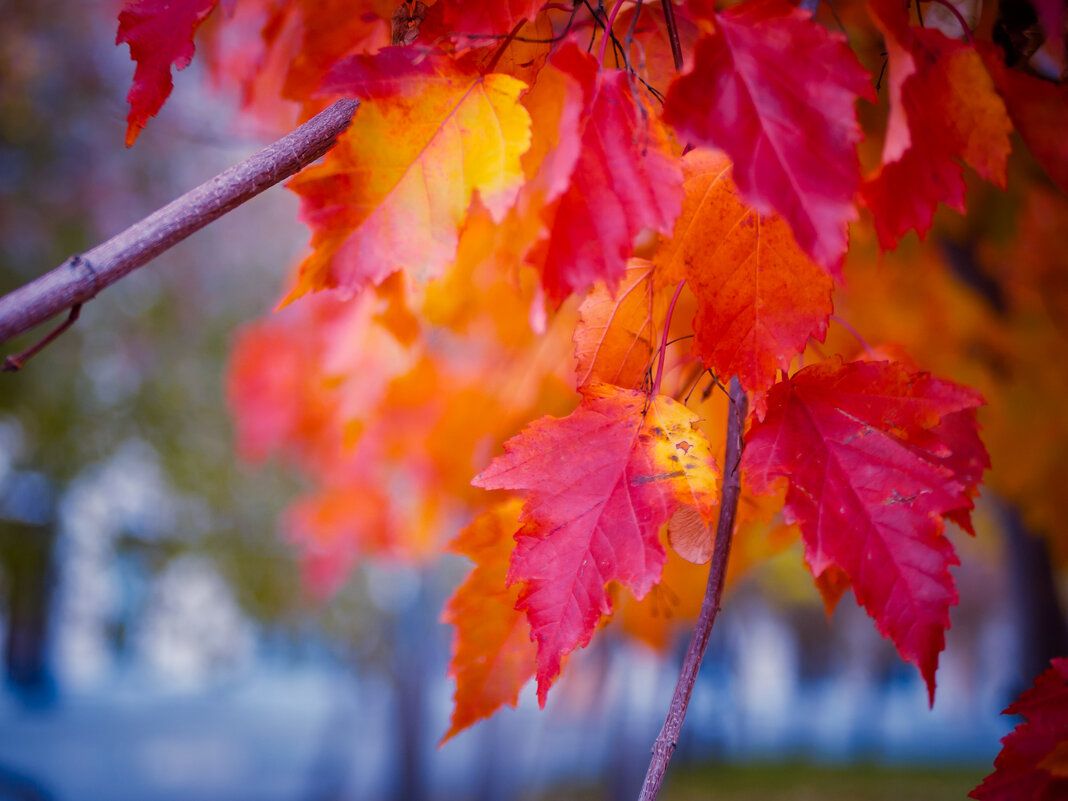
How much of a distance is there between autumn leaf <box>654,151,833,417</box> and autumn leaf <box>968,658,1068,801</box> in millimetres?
450

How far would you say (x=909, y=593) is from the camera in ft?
2.31

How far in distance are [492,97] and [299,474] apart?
626 centimetres

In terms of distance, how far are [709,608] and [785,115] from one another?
537 millimetres

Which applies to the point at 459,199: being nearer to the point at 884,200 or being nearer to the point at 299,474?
the point at 884,200

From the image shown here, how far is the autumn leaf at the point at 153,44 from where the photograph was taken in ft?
2.68

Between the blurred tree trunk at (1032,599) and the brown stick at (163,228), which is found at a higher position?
the brown stick at (163,228)

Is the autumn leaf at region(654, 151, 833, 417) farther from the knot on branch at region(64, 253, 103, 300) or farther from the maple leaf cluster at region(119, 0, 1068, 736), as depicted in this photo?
the knot on branch at region(64, 253, 103, 300)

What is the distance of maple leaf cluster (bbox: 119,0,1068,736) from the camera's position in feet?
2.27

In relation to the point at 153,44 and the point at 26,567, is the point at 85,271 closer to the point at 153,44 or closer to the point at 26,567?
the point at 153,44

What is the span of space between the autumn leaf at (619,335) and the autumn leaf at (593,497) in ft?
0.21

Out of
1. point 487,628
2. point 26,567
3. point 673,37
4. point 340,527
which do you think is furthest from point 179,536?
point 673,37

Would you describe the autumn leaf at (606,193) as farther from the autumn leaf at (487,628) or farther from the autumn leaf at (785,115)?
the autumn leaf at (487,628)

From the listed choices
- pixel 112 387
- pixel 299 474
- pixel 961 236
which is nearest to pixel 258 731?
pixel 299 474

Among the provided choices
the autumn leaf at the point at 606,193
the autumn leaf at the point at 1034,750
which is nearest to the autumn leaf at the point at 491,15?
the autumn leaf at the point at 606,193
